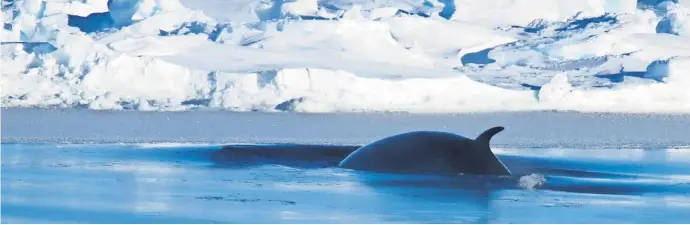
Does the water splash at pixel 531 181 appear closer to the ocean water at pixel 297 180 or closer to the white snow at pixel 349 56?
the ocean water at pixel 297 180

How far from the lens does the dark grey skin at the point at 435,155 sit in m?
9.80

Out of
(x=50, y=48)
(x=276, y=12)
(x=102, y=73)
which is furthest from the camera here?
(x=276, y=12)

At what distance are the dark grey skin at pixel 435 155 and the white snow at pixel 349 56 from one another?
32.9 ft

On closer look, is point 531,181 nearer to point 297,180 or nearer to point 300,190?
point 297,180

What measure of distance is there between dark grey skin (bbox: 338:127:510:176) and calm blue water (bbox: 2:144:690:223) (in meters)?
0.20

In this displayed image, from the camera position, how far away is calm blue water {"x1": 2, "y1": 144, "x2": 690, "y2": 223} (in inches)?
291

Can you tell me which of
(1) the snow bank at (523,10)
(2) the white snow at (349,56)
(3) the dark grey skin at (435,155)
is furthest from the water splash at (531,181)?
(1) the snow bank at (523,10)

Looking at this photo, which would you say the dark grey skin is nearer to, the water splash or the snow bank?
the water splash

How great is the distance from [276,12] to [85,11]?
199 inches

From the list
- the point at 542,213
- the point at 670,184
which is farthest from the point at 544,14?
the point at 542,213

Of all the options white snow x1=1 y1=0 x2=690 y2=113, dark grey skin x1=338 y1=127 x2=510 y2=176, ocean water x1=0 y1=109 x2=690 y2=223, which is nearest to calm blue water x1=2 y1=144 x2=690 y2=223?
ocean water x1=0 y1=109 x2=690 y2=223

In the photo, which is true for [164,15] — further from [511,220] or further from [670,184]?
[511,220]

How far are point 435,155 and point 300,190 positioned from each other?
5.20 ft

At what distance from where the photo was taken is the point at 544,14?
112ft
